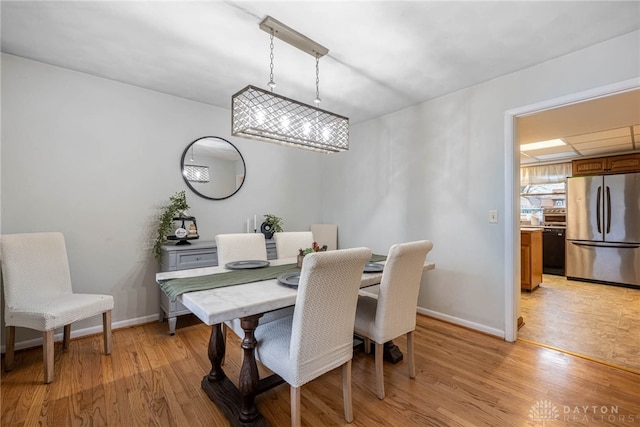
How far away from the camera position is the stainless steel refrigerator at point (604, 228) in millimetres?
4195

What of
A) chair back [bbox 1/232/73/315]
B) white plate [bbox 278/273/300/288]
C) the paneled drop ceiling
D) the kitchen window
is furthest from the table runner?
the kitchen window

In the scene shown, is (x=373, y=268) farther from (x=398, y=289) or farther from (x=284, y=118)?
(x=284, y=118)

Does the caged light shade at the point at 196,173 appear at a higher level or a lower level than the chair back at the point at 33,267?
higher

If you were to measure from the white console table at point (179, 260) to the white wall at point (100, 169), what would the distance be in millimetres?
252

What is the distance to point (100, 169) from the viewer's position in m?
2.65

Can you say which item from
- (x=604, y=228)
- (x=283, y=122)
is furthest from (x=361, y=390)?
(x=604, y=228)

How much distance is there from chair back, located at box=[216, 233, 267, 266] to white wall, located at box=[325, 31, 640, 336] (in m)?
1.64

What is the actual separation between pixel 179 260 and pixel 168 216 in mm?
500

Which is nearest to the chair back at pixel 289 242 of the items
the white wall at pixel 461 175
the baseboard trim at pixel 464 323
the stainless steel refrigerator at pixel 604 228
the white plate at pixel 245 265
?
the white plate at pixel 245 265

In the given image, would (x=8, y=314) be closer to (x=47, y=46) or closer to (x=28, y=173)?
(x=28, y=173)

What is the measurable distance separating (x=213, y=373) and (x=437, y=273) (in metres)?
2.32

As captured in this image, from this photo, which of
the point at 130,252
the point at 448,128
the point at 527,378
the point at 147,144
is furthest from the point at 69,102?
the point at 527,378

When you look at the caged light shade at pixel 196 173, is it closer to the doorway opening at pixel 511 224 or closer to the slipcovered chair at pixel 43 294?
the slipcovered chair at pixel 43 294

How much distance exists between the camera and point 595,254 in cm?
452
